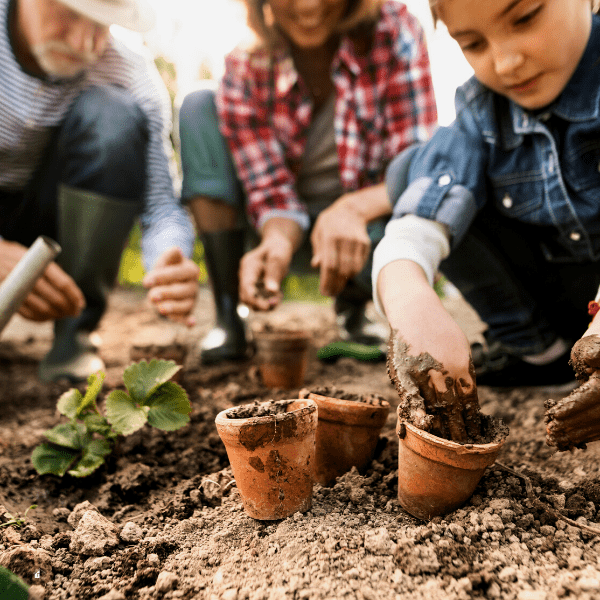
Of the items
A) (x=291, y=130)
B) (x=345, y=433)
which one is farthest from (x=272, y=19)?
(x=345, y=433)

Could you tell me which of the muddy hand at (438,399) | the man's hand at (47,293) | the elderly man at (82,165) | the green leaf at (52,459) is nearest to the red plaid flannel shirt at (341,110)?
the elderly man at (82,165)

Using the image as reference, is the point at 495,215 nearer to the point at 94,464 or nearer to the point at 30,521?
the point at 94,464

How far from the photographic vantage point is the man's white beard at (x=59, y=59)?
6.43 feet

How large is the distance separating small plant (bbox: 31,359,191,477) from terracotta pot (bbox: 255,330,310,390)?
60cm

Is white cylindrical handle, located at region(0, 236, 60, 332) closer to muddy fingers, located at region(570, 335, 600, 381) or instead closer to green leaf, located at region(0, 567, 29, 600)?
green leaf, located at region(0, 567, 29, 600)

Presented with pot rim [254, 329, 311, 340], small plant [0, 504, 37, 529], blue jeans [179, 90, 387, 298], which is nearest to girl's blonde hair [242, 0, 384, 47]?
blue jeans [179, 90, 387, 298]

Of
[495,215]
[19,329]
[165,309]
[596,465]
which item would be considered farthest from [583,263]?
[19,329]

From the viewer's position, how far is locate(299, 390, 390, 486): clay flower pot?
116 cm

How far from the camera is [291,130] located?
2410 millimetres

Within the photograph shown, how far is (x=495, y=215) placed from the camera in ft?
5.59

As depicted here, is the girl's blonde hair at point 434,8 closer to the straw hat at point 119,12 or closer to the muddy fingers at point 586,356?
the muddy fingers at point 586,356

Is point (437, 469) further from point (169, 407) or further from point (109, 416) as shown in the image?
point (109, 416)

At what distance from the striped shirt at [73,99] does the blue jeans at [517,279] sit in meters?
1.16

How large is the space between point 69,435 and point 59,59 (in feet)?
4.86
